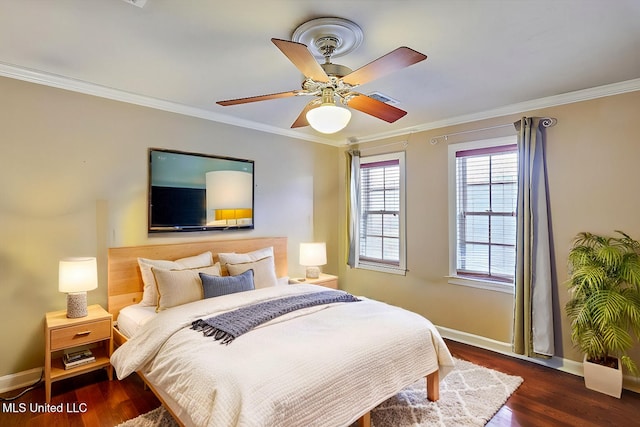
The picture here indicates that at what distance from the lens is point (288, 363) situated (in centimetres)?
181

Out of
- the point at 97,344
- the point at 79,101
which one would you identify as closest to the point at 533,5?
the point at 79,101

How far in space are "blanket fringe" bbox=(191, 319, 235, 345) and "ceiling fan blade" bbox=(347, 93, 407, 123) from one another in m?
1.73

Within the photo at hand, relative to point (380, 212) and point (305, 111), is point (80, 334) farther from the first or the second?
point (380, 212)

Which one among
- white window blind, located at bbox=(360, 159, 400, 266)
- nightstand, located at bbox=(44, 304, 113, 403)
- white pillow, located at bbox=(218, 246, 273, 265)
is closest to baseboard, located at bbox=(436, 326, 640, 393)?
white window blind, located at bbox=(360, 159, 400, 266)

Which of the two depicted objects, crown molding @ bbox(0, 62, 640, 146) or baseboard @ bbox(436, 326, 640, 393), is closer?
crown molding @ bbox(0, 62, 640, 146)

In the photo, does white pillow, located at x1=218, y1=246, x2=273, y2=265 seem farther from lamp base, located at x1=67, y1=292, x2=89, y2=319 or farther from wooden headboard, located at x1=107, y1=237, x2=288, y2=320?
lamp base, located at x1=67, y1=292, x2=89, y2=319

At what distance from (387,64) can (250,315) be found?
6.06 ft

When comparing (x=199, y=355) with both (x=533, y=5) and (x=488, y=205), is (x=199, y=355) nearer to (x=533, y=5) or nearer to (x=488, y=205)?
(x=533, y=5)

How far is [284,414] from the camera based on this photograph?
5.23ft

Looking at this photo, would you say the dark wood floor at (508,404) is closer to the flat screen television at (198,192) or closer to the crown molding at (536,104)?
the flat screen television at (198,192)

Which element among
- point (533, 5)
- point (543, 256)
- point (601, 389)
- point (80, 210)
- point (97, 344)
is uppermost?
point (533, 5)

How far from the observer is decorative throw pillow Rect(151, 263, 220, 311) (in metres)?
2.82

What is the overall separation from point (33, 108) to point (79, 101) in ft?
1.08

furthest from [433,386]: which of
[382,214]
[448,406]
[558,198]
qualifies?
[382,214]
